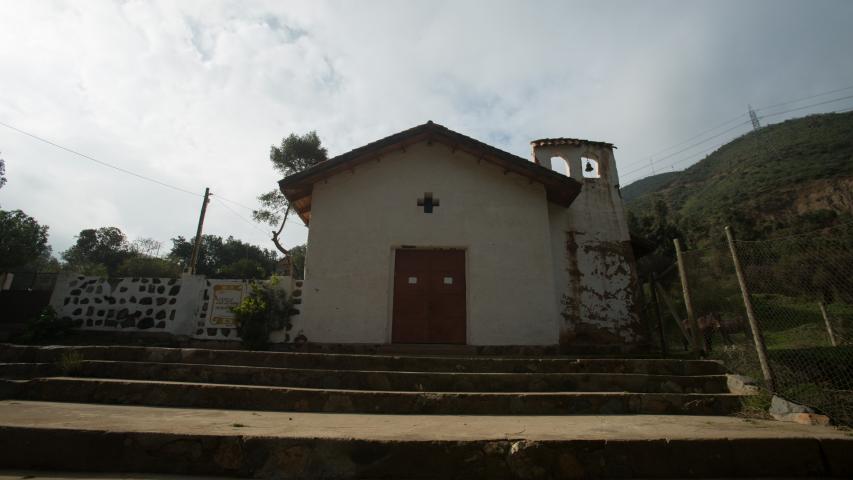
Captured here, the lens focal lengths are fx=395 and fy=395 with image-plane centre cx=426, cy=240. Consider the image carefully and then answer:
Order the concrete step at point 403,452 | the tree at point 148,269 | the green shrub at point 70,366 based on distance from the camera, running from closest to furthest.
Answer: the concrete step at point 403,452, the green shrub at point 70,366, the tree at point 148,269

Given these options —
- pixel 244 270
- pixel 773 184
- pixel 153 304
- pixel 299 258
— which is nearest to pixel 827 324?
pixel 153 304

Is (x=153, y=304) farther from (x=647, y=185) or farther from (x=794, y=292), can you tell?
(x=647, y=185)

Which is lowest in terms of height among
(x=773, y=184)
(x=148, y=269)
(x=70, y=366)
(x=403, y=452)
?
(x=403, y=452)

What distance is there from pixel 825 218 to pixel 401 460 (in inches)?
1905

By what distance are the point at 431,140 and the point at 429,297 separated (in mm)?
4215

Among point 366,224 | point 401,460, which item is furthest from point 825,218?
point 401,460

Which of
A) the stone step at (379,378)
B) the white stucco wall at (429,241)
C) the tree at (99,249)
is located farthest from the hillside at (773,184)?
the tree at (99,249)

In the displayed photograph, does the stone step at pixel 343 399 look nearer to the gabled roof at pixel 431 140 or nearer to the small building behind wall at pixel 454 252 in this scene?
the small building behind wall at pixel 454 252

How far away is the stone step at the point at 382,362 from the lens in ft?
19.6

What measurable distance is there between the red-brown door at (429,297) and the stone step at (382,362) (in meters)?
3.25

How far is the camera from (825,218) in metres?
35.3

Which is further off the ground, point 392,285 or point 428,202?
point 428,202

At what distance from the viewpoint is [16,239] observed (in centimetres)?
1970

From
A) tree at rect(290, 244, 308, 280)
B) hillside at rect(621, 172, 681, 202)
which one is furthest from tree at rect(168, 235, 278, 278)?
hillside at rect(621, 172, 681, 202)
